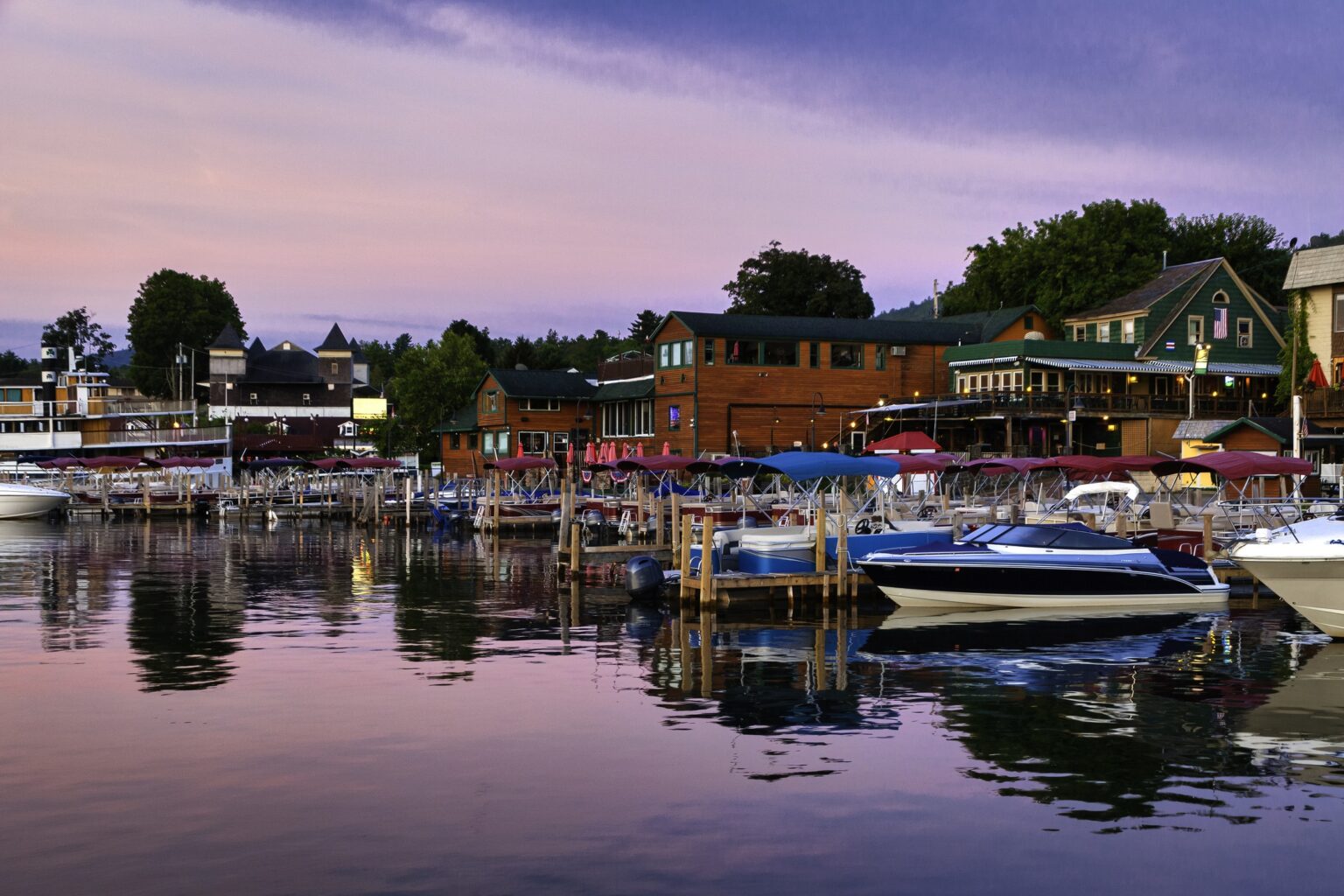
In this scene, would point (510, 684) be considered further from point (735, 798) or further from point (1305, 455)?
point (1305, 455)

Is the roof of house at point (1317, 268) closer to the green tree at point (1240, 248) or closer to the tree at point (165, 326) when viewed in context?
the green tree at point (1240, 248)

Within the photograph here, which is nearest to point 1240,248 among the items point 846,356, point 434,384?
point 846,356

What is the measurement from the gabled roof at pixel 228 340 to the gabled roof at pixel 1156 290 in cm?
10469

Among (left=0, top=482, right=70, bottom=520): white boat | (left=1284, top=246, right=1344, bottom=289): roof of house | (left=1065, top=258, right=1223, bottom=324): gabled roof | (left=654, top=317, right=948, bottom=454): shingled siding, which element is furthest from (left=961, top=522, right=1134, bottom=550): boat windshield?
(left=0, top=482, right=70, bottom=520): white boat

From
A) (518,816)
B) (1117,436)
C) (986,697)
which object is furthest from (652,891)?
(1117,436)

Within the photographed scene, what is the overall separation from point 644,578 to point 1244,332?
198 feet

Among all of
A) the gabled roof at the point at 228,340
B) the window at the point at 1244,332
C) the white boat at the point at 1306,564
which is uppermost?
the gabled roof at the point at 228,340

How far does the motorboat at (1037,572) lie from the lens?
29.5 metres

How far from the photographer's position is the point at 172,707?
19562 millimetres

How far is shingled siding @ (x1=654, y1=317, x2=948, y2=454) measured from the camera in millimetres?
75125

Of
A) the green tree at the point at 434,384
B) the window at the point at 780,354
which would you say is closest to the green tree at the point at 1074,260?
the window at the point at 780,354

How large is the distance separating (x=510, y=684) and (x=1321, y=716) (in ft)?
40.8

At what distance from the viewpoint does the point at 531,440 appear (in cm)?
8869

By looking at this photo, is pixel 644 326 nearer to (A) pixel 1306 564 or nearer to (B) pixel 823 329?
(B) pixel 823 329
